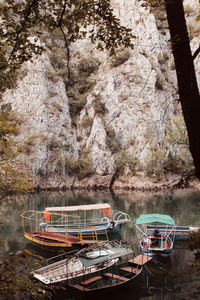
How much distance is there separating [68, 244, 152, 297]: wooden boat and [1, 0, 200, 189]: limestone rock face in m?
34.6

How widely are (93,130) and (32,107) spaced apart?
12.5 m

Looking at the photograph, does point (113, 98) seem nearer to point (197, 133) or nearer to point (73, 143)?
point (73, 143)

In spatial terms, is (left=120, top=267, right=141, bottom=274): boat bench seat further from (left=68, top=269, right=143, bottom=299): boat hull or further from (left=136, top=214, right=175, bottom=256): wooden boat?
(left=136, top=214, right=175, bottom=256): wooden boat

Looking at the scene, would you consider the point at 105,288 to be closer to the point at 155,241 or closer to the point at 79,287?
the point at 79,287

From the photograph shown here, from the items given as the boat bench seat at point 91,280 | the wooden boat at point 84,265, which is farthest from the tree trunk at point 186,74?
the boat bench seat at point 91,280

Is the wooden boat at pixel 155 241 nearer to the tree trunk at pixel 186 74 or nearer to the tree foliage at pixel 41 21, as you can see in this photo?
the tree foliage at pixel 41 21

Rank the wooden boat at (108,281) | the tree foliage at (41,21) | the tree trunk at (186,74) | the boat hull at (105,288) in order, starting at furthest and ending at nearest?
the wooden boat at (108,281) < the boat hull at (105,288) < the tree foliage at (41,21) < the tree trunk at (186,74)

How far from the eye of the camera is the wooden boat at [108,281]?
11.6 metres

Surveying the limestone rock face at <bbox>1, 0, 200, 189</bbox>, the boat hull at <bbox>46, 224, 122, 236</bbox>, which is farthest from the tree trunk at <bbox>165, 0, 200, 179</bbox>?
the limestone rock face at <bbox>1, 0, 200, 189</bbox>

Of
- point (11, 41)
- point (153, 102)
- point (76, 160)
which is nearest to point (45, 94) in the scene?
point (76, 160)

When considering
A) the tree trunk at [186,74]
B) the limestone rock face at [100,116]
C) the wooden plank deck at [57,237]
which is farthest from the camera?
the limestone rock face at [100,116]

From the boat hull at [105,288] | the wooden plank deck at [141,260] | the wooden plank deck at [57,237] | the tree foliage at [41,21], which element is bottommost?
the boat hull at [105,288]

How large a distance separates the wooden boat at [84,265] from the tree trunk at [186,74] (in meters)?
10.1

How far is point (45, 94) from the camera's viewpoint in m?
57.1
